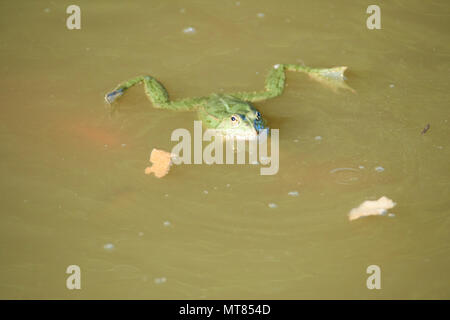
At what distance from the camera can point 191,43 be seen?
4.97m

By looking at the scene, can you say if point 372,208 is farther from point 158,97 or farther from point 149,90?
point 149,90

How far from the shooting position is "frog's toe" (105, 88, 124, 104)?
422 centimetres

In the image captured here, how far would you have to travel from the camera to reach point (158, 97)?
14.2 feet

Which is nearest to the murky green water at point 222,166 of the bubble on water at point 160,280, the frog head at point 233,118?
the bubble on water at point 160,280

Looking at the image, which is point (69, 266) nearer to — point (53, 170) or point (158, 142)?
point (53, 170)

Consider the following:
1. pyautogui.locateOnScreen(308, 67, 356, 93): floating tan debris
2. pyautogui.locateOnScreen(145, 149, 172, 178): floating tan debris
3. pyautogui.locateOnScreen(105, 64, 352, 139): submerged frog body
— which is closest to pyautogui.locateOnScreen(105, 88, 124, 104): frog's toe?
pyautogui.locateOnScreen(105, 64, 352, 139): submerged frog body

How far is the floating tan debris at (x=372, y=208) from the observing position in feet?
11.4

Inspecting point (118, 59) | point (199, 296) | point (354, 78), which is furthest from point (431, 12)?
point (199, 296)

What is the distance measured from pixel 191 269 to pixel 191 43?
2.60 metres

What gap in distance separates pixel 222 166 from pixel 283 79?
1240 mm

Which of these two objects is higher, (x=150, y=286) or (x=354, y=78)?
(x=354, y=78)

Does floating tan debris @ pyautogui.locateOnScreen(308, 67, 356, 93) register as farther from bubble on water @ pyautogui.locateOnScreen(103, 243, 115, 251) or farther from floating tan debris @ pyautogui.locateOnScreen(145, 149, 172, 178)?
bubble on water @ pyautogui.locateOnScreen(103, 243, 115, 251)

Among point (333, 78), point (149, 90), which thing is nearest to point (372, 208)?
point (333, 78)

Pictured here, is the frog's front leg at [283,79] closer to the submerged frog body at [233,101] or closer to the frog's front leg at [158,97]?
the submerged frog body at [233,101]
